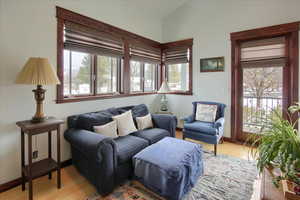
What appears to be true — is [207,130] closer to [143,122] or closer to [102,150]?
[143,122]

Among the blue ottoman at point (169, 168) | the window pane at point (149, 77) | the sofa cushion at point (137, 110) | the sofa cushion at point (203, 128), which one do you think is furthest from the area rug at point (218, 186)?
the window pane at point (149, 77)

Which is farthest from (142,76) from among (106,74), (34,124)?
(34,124)

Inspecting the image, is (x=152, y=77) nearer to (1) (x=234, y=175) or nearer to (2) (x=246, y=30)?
(2) (x=246, y=30)

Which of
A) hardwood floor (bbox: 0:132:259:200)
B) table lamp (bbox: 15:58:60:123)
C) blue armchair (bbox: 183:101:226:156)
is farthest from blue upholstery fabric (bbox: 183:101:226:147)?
table lamp (bbox: 15:58:60:123)

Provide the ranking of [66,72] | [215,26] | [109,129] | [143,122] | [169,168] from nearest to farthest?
[169,168] < [109,129] < [66,72] < [143,122] < [215,26]

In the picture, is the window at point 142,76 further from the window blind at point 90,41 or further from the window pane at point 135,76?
the window blind at point 90,41

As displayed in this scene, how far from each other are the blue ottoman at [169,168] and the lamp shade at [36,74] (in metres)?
1.36

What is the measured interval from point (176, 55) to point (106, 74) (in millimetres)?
1951

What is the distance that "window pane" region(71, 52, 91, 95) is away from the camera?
2.74m

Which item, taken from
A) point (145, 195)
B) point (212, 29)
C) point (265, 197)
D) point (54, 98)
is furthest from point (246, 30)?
point (54, 98)

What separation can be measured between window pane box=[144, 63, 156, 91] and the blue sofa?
1.68 metres

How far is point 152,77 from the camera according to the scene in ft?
14.8

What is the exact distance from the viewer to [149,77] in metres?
4.40

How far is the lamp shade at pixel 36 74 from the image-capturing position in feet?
5.90
